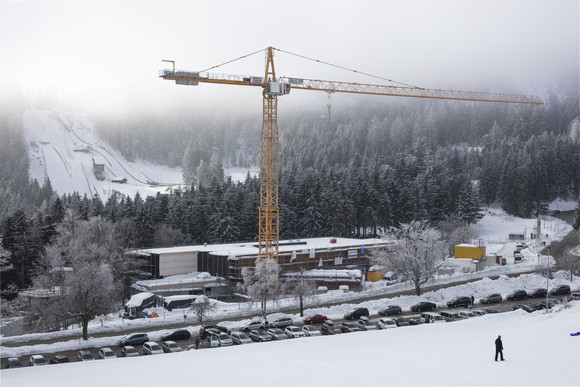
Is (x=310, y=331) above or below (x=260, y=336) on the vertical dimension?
below

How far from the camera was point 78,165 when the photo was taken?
197m

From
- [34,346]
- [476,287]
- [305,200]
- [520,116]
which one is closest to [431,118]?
[520,116]

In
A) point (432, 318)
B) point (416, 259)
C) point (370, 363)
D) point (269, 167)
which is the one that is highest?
point (269, 167)

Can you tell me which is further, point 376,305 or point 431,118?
point 431,118

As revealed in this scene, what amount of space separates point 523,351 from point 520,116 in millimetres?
180040

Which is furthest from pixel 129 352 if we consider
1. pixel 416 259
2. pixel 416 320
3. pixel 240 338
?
pixel 416 259

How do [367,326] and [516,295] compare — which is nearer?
[367,326]

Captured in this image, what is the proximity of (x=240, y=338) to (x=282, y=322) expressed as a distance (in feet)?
20.4

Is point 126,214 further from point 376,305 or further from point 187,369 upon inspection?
point 187,369

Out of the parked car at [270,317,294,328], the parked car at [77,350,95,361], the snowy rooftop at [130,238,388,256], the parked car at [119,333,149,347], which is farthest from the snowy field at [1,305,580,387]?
the snowy rooftop at [130,238,388,256]

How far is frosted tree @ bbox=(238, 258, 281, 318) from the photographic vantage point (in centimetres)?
4526

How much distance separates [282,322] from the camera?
40031mm

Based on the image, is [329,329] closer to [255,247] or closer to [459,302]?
[459,302]

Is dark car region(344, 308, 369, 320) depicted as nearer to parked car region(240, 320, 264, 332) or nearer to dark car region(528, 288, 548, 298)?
parked car region(240, 320, 264, 332)
